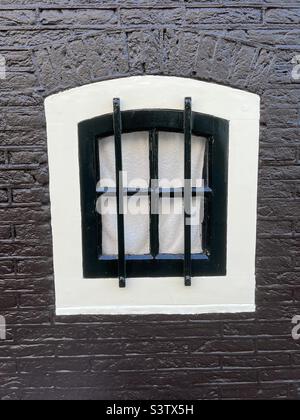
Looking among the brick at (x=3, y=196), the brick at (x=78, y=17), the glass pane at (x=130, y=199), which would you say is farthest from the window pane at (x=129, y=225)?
the brick at (x=78, y=17)

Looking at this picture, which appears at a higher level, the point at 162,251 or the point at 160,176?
the point at 160,176

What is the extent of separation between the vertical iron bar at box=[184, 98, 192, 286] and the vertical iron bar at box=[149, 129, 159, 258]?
0.60 feet

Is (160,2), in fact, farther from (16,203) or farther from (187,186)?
(16,203)

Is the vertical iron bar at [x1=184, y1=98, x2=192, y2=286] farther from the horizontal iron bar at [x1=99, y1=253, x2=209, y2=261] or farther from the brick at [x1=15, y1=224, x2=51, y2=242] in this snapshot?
the brick at [x1=15, y1=224, x2=51, y2=242]

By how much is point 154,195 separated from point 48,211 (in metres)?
0.69

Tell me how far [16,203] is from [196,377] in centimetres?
168

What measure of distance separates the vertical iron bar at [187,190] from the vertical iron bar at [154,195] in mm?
183

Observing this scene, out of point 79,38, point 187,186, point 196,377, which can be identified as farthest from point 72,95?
point 196,377

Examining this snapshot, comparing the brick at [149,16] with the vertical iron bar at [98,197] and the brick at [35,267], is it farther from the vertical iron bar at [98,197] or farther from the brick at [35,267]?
the brick at [35,267]

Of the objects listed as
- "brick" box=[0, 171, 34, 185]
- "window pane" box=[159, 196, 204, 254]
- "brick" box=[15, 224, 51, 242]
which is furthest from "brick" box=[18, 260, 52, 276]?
"window pane" box=[159, 196, 204, 254]

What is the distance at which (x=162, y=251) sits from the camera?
281cm

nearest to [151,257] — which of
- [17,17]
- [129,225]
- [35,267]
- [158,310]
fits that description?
[129,225]

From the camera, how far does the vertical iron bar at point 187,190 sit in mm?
2576

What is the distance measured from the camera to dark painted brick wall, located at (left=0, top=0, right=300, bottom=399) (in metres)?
2.54
